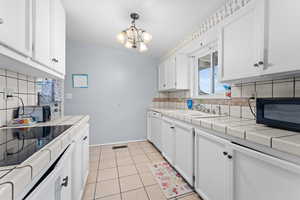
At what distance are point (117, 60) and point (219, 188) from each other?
9.84 feet

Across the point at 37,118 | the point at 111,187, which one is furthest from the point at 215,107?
the point at 37,118

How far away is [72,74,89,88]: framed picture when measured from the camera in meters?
2.74

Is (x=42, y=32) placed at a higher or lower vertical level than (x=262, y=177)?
higher

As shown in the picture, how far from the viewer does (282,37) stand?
867mm

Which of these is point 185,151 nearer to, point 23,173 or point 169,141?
point 169,141

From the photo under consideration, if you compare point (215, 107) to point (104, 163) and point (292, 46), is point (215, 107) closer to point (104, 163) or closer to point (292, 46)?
point (292, 46)

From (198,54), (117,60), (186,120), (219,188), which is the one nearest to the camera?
(219,188)

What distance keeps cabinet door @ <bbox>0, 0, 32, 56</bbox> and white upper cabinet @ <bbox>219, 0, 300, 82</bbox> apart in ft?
5.67

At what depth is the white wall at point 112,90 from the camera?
109 inches

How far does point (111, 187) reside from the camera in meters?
1.55

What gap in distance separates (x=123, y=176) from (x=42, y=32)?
1.91m

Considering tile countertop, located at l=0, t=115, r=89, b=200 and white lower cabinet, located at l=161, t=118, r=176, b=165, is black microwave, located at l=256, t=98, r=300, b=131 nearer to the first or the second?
white lower cabinet, located at l=161, t=118, r=176, b=165

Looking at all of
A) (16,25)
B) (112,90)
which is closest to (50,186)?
(16,25)

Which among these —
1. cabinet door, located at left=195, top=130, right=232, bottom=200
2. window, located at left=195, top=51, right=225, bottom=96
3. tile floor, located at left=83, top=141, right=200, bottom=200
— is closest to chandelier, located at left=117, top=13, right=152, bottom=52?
window, located at left=195, top=51, right=225, bottom=96
